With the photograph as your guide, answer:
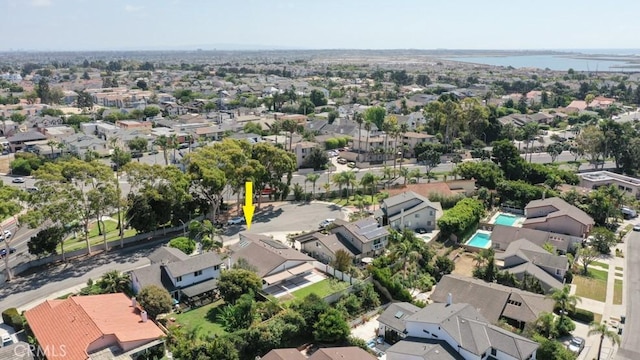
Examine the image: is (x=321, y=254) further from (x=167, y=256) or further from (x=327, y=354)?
(x=327, y=354)

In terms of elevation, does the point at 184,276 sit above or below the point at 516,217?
above

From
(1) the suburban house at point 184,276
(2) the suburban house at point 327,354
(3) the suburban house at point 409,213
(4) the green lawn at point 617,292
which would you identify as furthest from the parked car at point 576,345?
(1) the suburban house at point 184,276

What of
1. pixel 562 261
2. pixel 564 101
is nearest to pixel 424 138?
pixel 562 261

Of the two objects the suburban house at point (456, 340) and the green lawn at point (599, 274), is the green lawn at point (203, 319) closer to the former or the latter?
the suburban house at point (456, 340)

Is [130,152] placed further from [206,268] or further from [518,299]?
[518,299]

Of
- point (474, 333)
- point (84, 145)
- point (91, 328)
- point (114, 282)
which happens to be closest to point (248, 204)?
point (114, 282)

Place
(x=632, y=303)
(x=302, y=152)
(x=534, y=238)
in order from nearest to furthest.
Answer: (x=632, y=303) → (x=534, y=238) → (x=302, y=152)

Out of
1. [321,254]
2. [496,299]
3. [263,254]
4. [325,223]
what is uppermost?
[263,254]
